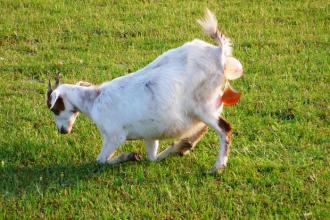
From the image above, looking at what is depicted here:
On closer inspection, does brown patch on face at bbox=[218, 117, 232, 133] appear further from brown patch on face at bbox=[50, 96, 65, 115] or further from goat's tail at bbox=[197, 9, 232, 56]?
brown patch on face at bbox=[50, 96, 65, 115]

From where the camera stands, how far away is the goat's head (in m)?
7.37

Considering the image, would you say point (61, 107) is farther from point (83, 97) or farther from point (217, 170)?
point (217, 170)

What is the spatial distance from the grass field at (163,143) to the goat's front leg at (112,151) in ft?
0.32

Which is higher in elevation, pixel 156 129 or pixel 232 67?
pixel 232 67

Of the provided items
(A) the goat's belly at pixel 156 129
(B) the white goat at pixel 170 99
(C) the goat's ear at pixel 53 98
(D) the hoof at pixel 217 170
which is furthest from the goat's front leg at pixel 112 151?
(D) the hoof at pixel 217 170

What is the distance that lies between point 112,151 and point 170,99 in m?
0.87

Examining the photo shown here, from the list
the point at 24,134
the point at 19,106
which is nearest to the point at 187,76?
the point at 24,134

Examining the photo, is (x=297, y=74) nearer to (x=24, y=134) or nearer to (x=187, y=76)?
(x=187, y=76)

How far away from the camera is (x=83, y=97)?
746 cm

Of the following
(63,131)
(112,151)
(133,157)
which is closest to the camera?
(112,151)

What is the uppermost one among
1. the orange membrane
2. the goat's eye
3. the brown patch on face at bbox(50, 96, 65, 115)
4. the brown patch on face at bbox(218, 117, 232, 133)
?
the orange membrane

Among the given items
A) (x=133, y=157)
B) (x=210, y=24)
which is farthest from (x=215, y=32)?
(x=133, y=157)

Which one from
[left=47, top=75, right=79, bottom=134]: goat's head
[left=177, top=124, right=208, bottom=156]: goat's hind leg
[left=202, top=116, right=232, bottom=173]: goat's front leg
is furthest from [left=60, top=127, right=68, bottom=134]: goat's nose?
[left=202, top=116, right=232, bottom=173]: goat's front leg

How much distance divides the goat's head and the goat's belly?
75 cm
